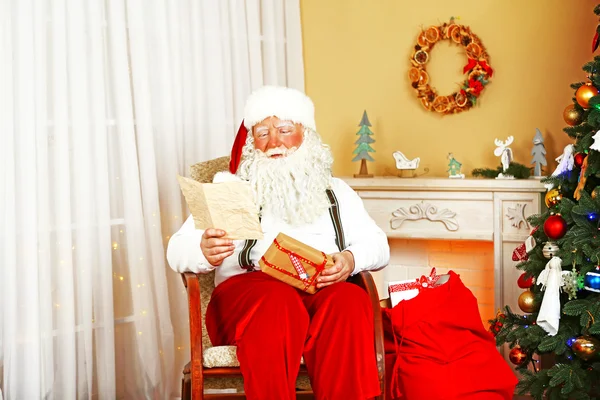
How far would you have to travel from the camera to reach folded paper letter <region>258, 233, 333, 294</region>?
2412mm

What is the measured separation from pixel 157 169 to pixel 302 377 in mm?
1415

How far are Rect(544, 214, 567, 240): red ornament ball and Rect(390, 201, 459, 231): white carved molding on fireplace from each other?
0.88 meters

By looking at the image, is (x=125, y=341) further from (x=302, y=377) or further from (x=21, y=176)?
(x=302, y=377)

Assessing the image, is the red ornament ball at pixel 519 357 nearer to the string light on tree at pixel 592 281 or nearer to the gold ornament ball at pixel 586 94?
the string light on tree at pixel 592 281

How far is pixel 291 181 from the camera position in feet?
9.41

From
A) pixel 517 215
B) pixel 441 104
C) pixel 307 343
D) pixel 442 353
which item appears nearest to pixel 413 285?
pixel 442 353

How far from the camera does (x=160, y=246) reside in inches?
133

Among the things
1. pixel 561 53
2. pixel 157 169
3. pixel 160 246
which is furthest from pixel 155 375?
pixel 561 53

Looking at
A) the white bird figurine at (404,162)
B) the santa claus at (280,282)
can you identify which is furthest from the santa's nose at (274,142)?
the white bird figurine at (404,162)

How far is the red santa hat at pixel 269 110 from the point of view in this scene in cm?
299

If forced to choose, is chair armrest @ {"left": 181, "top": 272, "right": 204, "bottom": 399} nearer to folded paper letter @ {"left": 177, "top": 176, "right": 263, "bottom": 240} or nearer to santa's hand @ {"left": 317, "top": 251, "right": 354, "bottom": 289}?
folded paper letter @ {"left": 177, "top": 176, "right": 263, "bottom": 240}

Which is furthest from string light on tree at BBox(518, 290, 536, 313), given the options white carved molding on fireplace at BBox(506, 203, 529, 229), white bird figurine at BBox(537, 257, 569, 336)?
white carved molding on fireplace at BBox(506, 203, 529, 229)

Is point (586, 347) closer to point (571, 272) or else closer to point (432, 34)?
point (571, 272)

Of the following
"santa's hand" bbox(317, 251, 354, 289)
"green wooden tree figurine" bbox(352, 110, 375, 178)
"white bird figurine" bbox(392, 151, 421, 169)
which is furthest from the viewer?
"green wooden tree figurine" bbox(352, 110, 375, 178)
